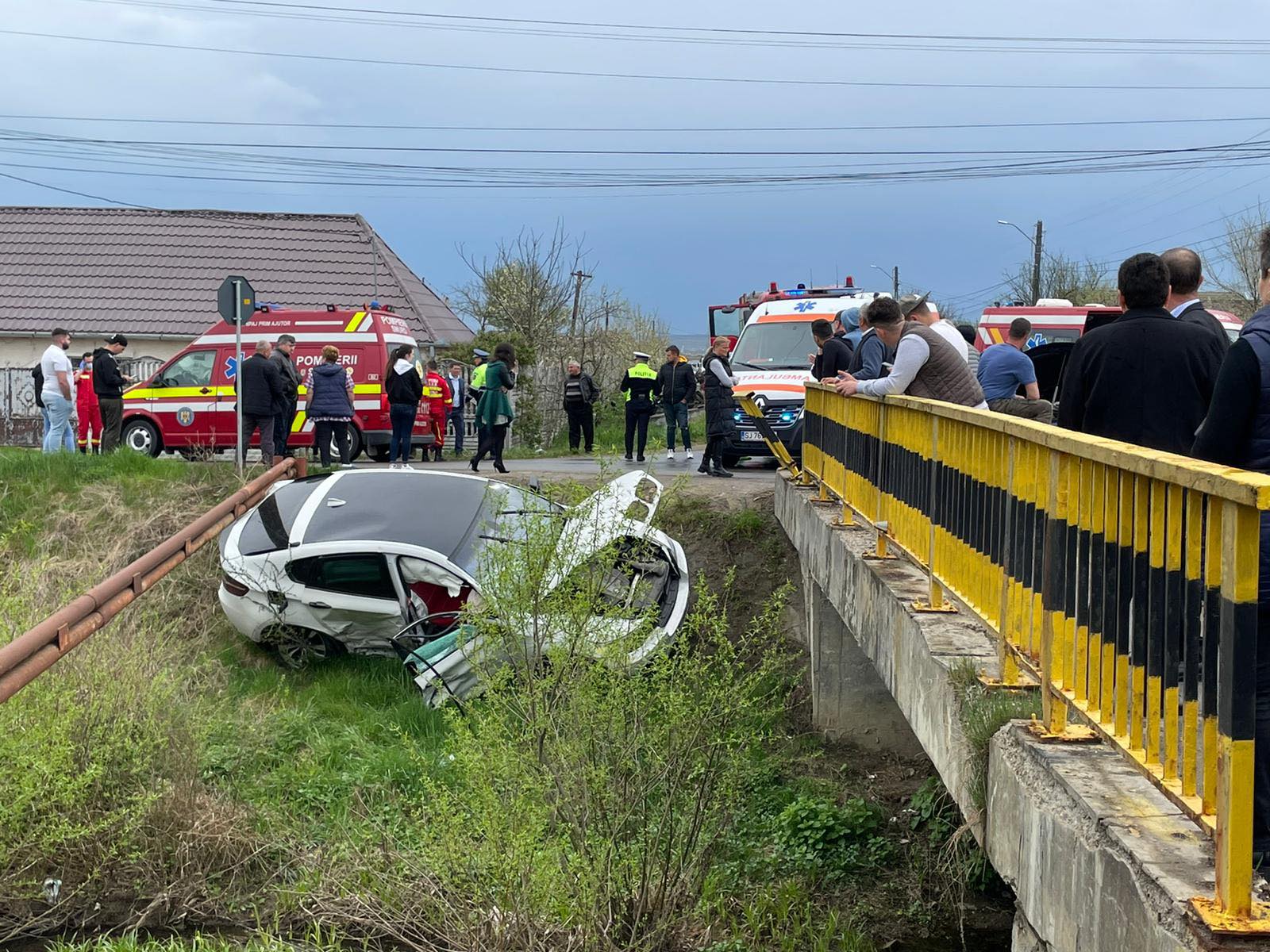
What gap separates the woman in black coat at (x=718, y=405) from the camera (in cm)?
1560

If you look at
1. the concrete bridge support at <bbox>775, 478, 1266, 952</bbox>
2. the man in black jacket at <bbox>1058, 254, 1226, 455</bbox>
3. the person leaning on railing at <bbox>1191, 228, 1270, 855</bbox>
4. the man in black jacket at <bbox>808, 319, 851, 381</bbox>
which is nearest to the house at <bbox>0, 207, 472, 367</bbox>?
the man in black jacket at <bbox>808, 319, 851, 381</bbox>

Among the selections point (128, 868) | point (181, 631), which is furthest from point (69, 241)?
point (128, 868)

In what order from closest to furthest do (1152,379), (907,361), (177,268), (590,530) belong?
(1152,379), (907,361), (590,530), (177,268)

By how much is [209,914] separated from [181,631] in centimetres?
602

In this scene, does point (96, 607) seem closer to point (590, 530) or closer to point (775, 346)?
point (590, 530)

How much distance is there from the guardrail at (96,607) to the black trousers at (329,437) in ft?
8.05

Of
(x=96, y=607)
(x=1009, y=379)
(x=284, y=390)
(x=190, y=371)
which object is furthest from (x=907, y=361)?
(x=190, y=371)

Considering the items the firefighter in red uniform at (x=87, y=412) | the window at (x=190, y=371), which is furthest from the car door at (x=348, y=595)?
the firefighter in red uniform at (x=87, y=412)

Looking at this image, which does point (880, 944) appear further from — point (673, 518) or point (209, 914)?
point (673, 518)

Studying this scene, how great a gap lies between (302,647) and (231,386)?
7754 millimetres

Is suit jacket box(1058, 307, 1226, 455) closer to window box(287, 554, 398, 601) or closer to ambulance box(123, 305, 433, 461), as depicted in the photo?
window box(287, 554, 398, 601)

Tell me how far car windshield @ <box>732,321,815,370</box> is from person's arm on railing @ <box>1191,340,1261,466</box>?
13.7m

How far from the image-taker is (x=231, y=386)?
62.5ft

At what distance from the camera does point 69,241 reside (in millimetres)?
35188
